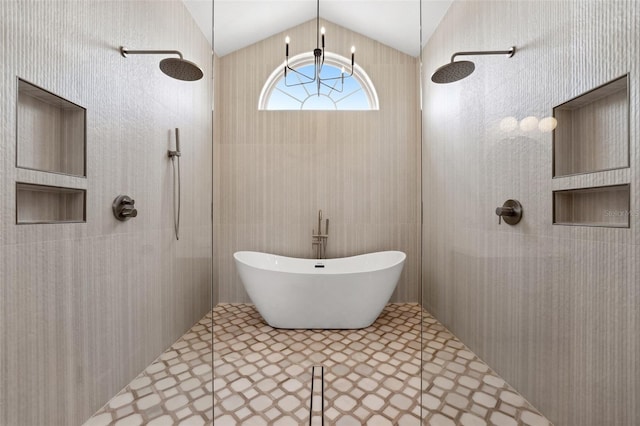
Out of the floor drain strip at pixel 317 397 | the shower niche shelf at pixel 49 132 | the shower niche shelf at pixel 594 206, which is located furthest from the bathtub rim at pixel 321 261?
the shower niche shelf at pixel 49 132

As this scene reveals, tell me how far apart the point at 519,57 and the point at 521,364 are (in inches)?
53.4

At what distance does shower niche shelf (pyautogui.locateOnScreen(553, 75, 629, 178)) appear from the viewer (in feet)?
3.00

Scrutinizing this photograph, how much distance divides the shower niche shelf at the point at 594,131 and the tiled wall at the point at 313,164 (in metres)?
0.57

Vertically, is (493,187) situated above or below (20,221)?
above

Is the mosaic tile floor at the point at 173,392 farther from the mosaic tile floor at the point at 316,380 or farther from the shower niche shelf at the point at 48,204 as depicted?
the shower niche shelf at the point at 48,204

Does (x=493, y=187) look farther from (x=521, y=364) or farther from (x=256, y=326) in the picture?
(x=256, y=326)

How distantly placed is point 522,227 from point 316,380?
1199 mm

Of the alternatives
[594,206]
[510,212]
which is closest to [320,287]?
[510,212]

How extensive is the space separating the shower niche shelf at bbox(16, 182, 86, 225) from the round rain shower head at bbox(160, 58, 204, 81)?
688mm

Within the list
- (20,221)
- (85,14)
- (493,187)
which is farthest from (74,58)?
(493,187)

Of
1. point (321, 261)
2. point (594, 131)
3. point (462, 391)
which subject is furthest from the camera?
point (321, 261)

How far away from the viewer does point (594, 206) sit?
3.31 ft

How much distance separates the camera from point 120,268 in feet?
4.27

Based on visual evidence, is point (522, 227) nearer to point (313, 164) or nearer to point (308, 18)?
point (313, 164)
